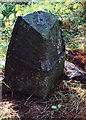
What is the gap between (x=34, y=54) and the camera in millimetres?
1909

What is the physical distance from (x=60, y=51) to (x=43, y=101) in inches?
13.8

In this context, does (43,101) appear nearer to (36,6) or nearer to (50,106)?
(50,106)

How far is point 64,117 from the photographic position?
6.22 feet

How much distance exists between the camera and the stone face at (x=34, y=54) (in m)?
1.89

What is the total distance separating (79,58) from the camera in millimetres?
2598

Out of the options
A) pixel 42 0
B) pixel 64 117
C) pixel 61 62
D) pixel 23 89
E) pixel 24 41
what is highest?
pixel 42 0

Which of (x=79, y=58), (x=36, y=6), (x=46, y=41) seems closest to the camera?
(x=46, y=41)

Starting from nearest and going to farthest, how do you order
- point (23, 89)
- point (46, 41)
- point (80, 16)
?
point (46, 41), point (23, 89), point (80, 16)

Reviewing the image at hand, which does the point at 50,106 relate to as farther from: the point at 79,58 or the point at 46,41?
the point at 79,58

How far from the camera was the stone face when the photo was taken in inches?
74.5

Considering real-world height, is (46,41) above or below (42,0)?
below

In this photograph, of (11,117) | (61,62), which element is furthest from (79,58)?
(11,117)

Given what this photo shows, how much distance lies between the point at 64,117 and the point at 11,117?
0.31 m

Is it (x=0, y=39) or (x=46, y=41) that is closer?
(x=46, y=41)
